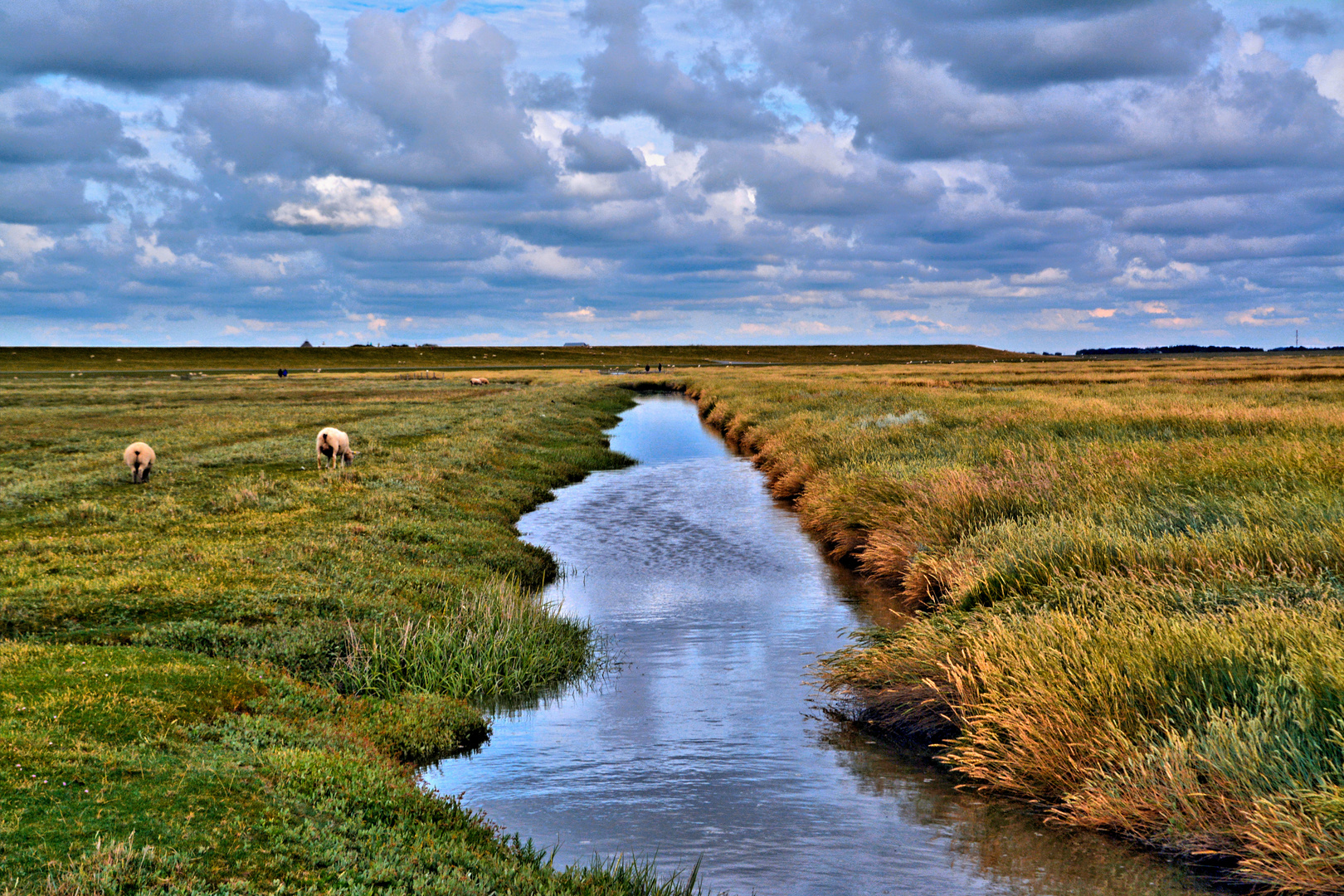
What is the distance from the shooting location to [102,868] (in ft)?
19.0

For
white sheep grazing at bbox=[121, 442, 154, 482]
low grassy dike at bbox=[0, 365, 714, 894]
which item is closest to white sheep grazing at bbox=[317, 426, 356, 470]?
low grassy dike at bbox=[0, 365, 714, 894]

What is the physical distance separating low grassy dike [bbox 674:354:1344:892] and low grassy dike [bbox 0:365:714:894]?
14.2ft

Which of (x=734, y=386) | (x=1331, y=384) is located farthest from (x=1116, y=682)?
(x=734, y=386)

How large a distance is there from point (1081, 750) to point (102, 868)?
8.00 meters

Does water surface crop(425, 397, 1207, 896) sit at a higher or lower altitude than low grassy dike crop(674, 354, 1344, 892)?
lower

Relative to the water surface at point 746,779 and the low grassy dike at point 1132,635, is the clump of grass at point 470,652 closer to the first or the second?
the water surface at point 746,779

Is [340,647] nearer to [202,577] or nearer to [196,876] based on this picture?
[202,577]

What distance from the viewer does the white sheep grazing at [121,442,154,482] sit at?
25.3 m

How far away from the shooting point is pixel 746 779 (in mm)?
9797

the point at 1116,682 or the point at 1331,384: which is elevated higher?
the point at 1331,384

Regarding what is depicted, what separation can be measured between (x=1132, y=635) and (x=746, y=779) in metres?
4.15

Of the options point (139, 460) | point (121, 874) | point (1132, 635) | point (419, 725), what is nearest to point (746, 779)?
point (419, 725)

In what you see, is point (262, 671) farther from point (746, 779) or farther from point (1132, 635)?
point (1132, 635)

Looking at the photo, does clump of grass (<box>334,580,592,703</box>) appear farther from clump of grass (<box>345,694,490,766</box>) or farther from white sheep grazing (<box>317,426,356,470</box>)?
white sheep grazing (<box>317,426,356,470</box>)
